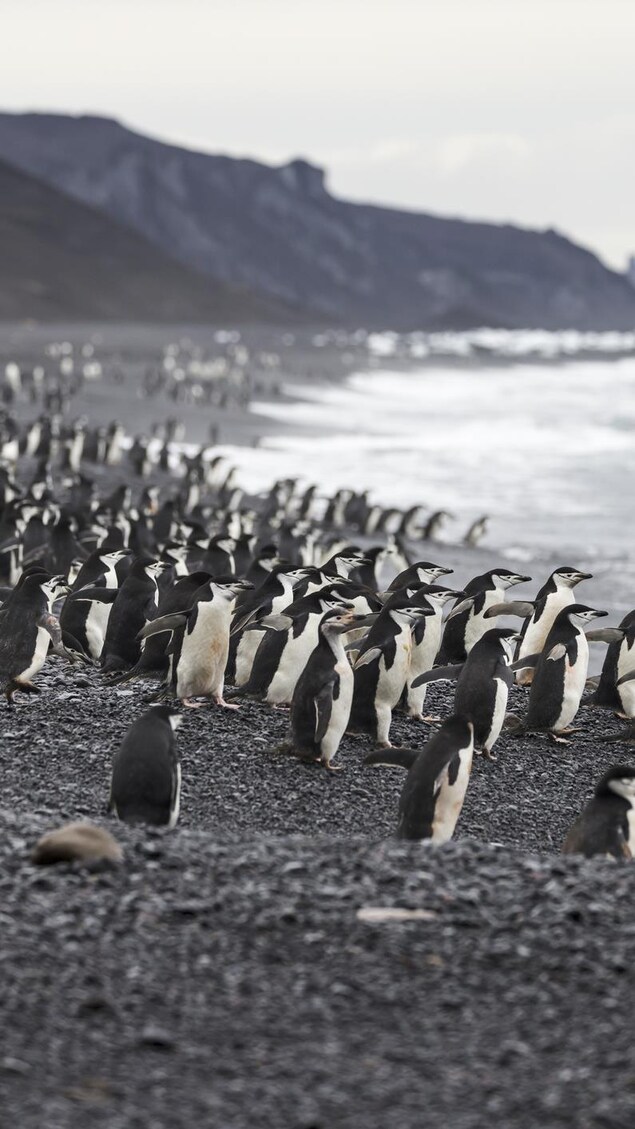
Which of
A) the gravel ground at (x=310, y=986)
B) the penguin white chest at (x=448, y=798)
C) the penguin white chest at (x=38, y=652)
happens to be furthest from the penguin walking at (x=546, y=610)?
the gravel ground at (x=310, y=986)

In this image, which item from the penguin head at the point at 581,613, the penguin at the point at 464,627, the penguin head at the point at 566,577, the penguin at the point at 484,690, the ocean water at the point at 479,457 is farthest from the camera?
the ocean water at the point at 479,457

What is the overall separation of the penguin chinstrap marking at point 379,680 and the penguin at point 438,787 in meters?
1.64

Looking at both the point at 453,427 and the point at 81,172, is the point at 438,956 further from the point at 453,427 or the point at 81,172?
the point at 81,172

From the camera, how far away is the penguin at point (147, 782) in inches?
247

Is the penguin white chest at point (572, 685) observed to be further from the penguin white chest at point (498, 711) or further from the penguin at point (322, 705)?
the penguin at point (322, 705)

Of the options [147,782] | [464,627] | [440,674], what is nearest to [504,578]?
[464,627]

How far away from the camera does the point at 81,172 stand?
593 feet

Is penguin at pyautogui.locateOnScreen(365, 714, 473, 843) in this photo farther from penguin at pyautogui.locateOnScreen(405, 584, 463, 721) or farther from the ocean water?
the ocean water

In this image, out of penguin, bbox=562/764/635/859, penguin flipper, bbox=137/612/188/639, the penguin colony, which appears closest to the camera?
penguin, bbox=562/764/635/859

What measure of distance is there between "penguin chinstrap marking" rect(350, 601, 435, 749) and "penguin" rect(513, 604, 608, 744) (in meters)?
0.85

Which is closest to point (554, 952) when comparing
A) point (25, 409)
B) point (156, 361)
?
point (25, 409)

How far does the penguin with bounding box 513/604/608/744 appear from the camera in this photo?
338 inches

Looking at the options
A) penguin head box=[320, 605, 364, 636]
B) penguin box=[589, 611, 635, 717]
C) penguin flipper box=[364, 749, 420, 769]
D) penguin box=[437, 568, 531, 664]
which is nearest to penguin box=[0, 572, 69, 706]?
penguin head box=[320, 605, 364, 636]

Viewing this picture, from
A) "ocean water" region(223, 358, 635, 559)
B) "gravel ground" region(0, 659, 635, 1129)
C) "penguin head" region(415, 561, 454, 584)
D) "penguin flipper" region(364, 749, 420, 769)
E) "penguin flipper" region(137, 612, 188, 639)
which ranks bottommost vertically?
"gravel ground" region(0, 659, 635, 1129)
